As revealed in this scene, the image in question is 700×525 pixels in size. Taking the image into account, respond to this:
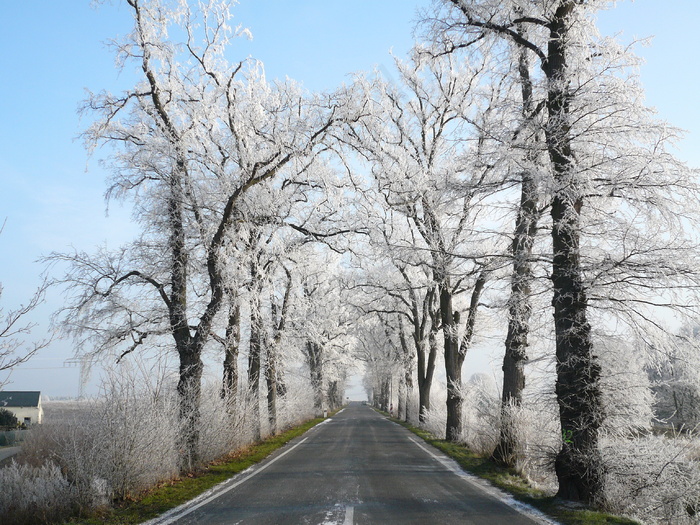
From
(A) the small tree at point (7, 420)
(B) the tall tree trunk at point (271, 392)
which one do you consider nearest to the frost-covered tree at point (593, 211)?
(B) the tall tree trunk at point (271, 392)

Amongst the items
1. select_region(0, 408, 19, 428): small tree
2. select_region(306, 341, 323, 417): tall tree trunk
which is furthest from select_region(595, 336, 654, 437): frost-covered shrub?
select_region(0, 408, 19, 428): small tree

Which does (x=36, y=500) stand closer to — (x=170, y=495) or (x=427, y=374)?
(x=170, y=495)

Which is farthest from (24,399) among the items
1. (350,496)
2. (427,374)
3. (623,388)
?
(623,388)

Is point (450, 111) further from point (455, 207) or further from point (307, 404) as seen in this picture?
point (307, 404)

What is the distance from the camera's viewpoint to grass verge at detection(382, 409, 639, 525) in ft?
19.9

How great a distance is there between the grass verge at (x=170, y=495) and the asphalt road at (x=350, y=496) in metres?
0.29

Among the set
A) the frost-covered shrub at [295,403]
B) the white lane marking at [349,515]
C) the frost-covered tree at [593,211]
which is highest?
the frost-covered tree at [593,211]

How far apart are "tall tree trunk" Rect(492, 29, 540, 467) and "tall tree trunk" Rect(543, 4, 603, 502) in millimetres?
413

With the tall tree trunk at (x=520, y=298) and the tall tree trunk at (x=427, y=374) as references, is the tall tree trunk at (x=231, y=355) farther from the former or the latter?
the tall tree trunk at (x=427, y=374)

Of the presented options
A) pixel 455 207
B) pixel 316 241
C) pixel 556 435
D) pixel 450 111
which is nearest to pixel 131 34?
pixel 316 241

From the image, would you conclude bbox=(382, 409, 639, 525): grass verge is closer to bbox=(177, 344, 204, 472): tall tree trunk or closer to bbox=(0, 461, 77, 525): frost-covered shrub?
bbox=(177, 344, 204, 472): tall tree trunk

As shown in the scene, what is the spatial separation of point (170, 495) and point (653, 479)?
727 cm

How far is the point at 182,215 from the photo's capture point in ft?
38.9

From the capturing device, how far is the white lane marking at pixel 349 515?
5.93m
